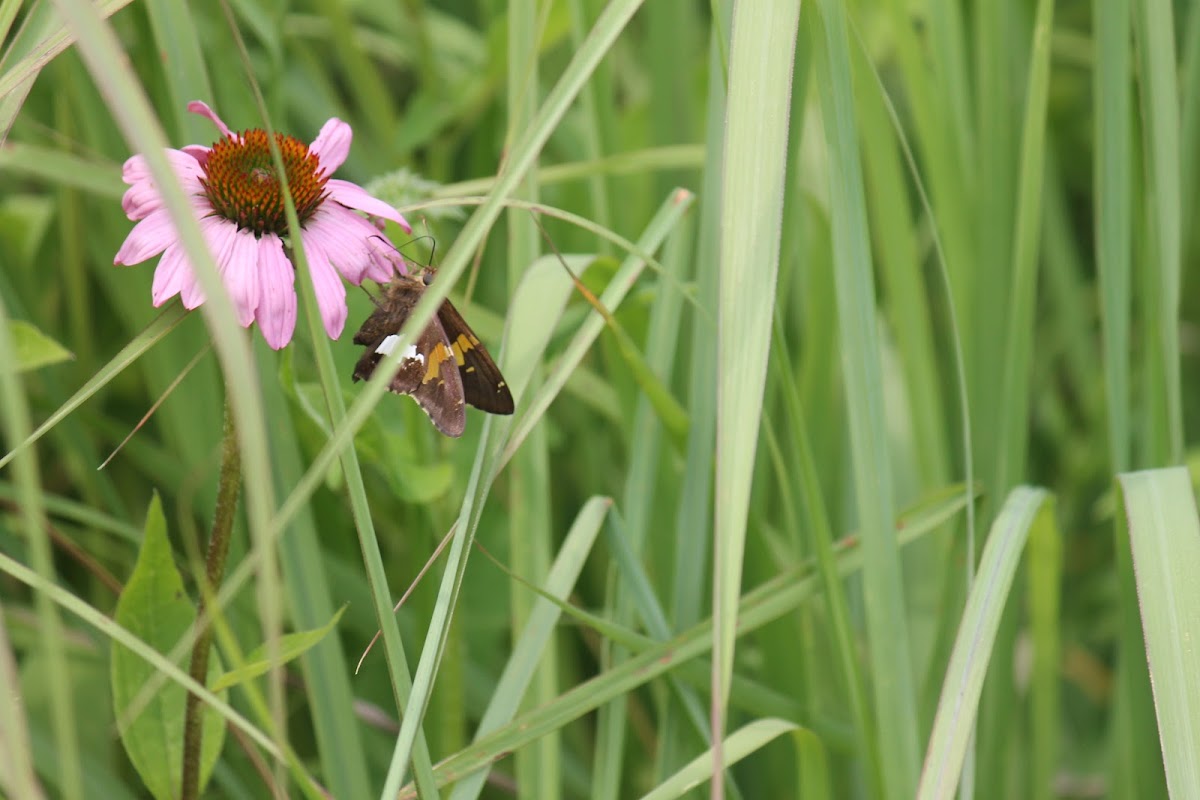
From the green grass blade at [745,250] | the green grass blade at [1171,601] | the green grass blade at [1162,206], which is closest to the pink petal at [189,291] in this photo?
the green grass blade at [745,250]

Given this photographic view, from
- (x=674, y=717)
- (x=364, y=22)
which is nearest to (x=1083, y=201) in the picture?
(x=364, y=22)

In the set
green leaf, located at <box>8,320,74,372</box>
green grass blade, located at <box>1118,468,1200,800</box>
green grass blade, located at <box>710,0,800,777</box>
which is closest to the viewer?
green grass blade, located at <box>710,0,800,777</box>

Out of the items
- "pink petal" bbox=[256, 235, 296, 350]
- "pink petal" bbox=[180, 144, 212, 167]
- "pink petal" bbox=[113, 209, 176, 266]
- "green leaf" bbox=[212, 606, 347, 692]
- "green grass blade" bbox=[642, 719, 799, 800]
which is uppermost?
"pink petal" bbox=[180, 144, 212, 167]

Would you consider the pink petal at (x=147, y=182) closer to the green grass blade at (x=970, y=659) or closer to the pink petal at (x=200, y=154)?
the pink petal at (x=200, y=154)

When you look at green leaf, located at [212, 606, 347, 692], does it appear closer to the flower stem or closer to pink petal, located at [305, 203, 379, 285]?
the flower stem

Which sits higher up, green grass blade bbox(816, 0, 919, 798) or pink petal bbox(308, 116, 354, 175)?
pink petal bbox(308, 116, 354, 175)

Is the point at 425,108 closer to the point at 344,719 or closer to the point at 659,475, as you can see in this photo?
the point at 659,475

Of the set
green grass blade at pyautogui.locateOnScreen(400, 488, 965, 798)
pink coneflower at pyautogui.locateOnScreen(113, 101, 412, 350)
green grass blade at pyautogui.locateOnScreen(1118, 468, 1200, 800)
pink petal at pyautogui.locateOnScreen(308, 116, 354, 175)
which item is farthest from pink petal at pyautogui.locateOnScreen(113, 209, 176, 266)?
green grass blade at pyautogui.locateOnScreen(1118, 468, 1200, 800)
